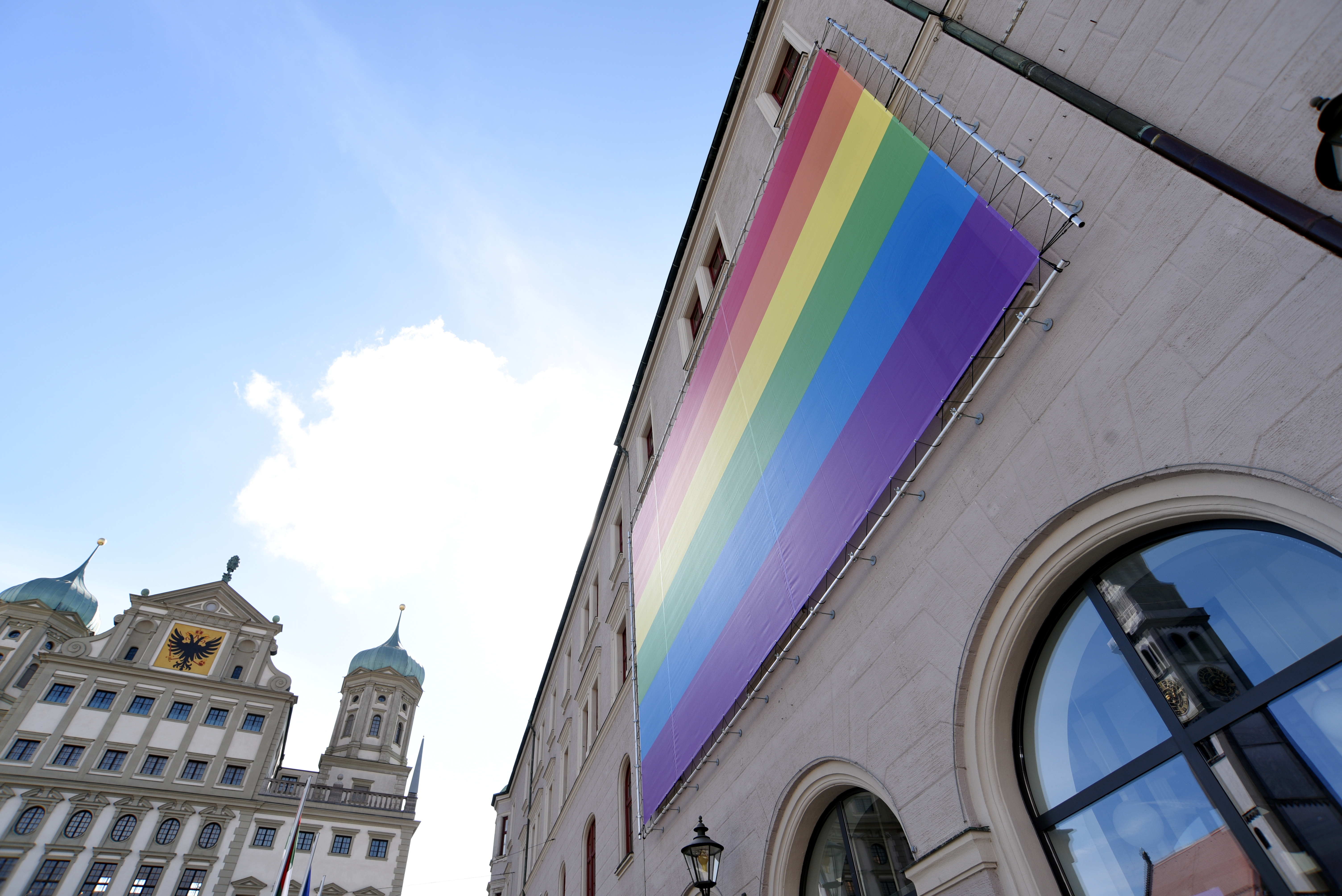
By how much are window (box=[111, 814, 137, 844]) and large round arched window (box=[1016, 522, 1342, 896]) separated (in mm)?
41596

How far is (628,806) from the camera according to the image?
13484 mm

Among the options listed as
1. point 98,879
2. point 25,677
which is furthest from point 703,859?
point 25,677

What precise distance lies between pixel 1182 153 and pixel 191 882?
1709 inches

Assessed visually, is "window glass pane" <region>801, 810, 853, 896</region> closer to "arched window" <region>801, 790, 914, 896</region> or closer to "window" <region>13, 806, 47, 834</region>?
"arched window" <region>801, 790, 914, 896</region>

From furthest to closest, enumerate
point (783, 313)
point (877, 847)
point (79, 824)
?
point (79, 824) < point (783, 313) < point (877, 847)

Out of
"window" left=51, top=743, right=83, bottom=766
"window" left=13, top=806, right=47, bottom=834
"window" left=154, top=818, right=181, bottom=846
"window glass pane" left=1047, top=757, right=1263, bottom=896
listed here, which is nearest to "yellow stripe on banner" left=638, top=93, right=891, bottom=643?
"window glass pane" left=1047, top=757, right=1263, bottom=896

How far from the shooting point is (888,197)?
250 inches

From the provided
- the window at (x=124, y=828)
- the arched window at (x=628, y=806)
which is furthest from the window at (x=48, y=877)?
the arched window at (x=628, y=806)

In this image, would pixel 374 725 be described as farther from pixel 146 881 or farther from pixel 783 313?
pixel 783 313

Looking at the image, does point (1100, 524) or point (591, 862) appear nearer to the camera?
point (1100, 524)

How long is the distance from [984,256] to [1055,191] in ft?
1.99

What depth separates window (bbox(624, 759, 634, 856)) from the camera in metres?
12.5

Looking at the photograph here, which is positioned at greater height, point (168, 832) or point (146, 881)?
point (168, 832)

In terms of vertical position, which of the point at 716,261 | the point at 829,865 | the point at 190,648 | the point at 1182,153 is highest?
the point at 190,648
